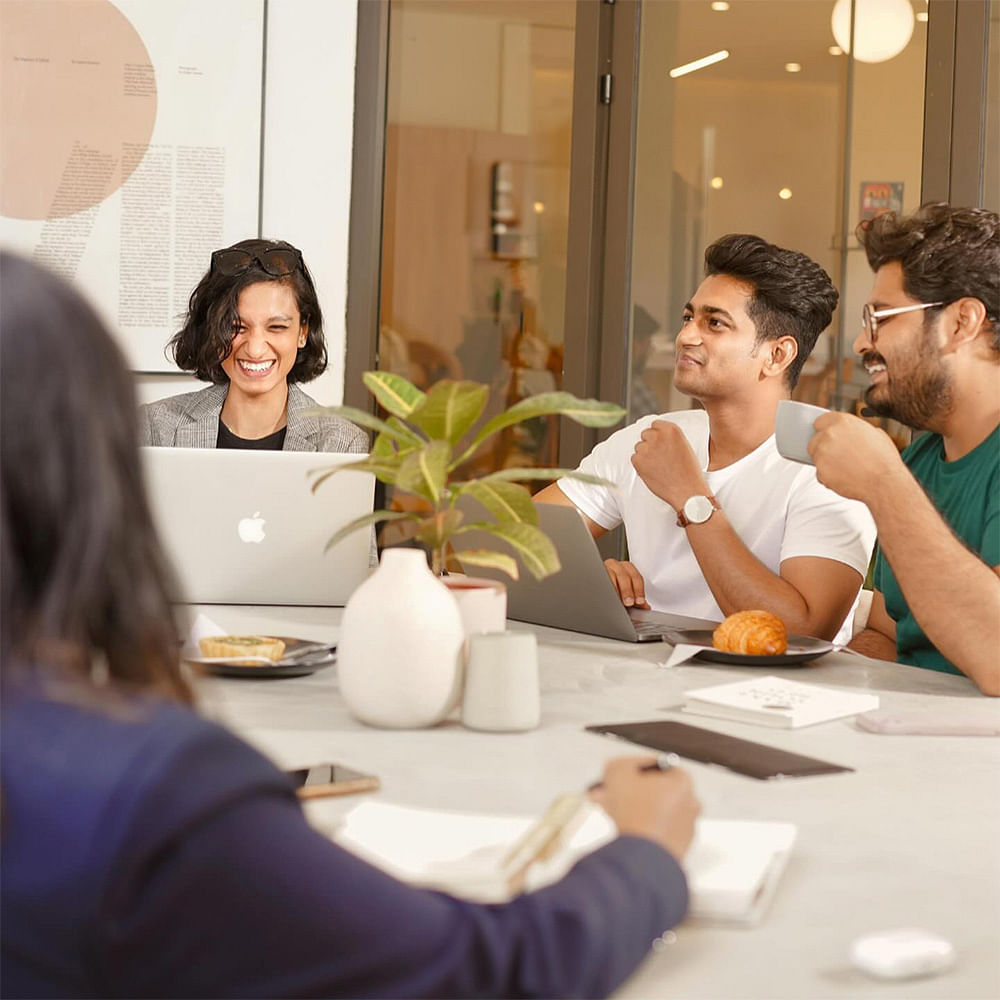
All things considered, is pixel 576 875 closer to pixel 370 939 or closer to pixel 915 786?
pixel 370 939

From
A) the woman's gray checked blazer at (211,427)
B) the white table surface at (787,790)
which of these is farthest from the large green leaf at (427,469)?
the woman's gray checked blazer at (211,427)

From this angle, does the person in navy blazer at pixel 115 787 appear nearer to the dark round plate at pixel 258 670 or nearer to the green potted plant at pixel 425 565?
the green potted plant at pixel 425 565

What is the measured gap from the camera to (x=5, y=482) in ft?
1.85

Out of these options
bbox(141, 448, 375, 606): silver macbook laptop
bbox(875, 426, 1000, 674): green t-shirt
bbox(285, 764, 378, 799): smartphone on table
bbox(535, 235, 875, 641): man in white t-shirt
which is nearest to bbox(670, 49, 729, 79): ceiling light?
bbox(535, 235, 875, 641): man in white t-shirt

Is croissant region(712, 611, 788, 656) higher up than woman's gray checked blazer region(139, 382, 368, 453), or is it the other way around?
woman's gray checked blazer region(139, 382, 368, 453)

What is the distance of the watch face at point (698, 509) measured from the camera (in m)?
2.39

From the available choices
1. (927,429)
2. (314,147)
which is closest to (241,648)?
(927,429)

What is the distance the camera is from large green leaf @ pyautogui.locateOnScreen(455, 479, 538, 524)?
1.62 m

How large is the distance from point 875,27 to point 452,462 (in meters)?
2.09

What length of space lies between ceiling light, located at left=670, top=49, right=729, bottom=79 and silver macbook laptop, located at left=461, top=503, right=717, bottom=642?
1888 mm

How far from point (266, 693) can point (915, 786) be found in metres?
0.77

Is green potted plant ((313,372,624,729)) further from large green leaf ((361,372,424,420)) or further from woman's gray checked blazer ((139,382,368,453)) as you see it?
woman's gray checked blazer ((139,382,368,453))

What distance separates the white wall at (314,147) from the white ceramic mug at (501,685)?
2433 mm

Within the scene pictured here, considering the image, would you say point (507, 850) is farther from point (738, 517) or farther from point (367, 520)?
point (738, 517)
